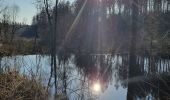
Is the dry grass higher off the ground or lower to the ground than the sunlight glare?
higher

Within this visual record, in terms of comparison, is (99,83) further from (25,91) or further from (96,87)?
(25,91)

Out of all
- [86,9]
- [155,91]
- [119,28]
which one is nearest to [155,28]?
[119,28]

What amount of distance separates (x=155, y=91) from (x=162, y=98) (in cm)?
241

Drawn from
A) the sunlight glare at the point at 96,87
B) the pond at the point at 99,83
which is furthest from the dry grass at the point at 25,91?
the sunlight glare at the point at 96,87

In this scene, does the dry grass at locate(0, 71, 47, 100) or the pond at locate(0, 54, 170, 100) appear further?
the pond at locate(0, 54, 170, 100)

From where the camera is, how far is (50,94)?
7.03 meters

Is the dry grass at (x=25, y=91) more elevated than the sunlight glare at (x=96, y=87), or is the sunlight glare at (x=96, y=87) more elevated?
the dry grass at (x=25, y=91)

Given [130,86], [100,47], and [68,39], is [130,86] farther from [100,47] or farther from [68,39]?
[68,39]

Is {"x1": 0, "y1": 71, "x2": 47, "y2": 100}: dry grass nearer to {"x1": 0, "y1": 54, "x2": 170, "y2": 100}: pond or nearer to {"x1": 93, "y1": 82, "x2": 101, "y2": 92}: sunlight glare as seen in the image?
{"x1": 0, "y1": 54, "x2": 170, "y2": 100}: pond

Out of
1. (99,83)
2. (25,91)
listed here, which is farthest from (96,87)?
(25,91)

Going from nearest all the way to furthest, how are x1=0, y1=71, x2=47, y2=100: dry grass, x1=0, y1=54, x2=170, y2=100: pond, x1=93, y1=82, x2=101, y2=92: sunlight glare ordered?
x1=0, y1=71, x2=47, y2=100: dry grass → x1=0, y1=54, x2=170, y2=100: pond → x1=93, y1=82, x2=101, y2=92: sunlight glare

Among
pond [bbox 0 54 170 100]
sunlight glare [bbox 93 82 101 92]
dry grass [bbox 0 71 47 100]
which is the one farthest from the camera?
sunlight glare [bbox 93 82 101 92]

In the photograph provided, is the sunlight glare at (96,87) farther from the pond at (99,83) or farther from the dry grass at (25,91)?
the dry grass at (25,91)

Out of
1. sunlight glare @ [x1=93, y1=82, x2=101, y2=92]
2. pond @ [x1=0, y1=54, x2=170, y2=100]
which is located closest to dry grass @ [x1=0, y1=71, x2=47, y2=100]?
pond @ [x1=0, y1=54, x2=170, y2=100]
